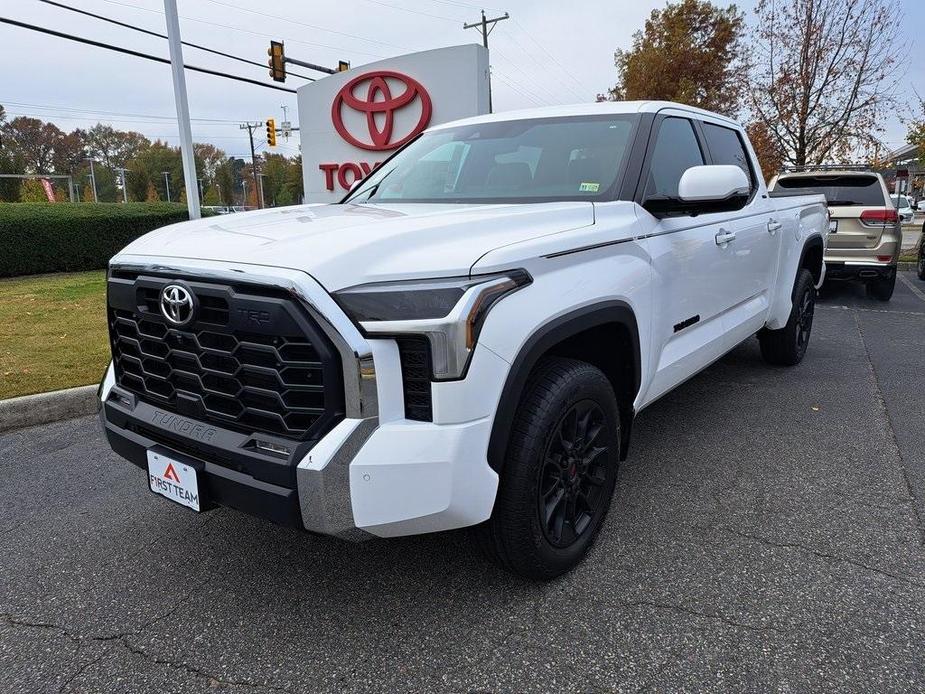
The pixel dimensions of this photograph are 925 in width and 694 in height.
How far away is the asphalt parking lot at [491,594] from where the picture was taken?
82.9 inches

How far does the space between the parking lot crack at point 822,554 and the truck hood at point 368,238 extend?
4.93 ft

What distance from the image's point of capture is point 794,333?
18.0 feet

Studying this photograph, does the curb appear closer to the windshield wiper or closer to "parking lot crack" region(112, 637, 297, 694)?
the windshield wiper

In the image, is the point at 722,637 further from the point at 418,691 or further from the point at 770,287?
the point at 770,287

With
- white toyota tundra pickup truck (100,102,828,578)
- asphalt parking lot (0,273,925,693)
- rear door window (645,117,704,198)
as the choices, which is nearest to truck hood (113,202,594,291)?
white toyota tundra pickup truck (100,102,828,578)

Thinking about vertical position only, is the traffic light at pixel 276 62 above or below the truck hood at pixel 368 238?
above

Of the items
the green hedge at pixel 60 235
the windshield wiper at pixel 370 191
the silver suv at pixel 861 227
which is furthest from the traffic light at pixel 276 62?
the windshield wiper at pixel 370 191

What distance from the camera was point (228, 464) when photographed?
6.91ft

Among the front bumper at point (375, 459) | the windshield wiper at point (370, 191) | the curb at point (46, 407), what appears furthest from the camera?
the curb at point (46, 407)

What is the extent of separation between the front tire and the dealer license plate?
0.95m

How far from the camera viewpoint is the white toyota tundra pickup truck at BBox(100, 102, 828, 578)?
1.91 meters

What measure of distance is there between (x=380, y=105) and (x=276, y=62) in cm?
1164

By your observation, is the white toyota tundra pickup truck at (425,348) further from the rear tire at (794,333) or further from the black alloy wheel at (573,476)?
the rear tire at (794,333)

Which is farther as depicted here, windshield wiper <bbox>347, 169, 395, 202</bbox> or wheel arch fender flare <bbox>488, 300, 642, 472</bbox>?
windshield wiper <bbox>347, 169, 395, 202</bbox>
